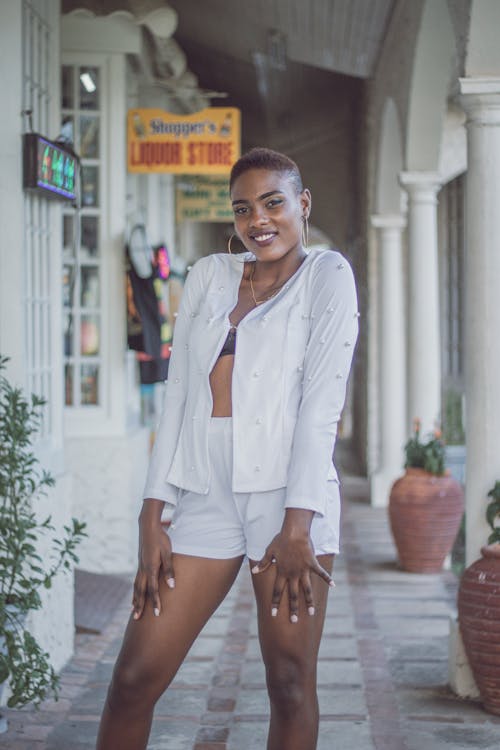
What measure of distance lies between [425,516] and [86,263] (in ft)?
8.83

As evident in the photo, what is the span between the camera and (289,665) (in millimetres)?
2389

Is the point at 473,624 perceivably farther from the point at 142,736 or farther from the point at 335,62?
the point at 335,62

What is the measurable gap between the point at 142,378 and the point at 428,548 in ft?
7.07

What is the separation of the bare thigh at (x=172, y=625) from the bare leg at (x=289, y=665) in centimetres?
Answer: 14

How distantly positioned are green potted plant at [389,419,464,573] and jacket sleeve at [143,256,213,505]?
173 inches

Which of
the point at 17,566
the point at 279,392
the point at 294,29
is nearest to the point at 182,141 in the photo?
the point at 294,29

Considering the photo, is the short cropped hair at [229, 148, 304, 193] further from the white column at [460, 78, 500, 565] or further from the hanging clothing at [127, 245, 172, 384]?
the hanging clothing at [127, 245, 172, 384]

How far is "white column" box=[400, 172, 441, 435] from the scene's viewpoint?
7.90 m

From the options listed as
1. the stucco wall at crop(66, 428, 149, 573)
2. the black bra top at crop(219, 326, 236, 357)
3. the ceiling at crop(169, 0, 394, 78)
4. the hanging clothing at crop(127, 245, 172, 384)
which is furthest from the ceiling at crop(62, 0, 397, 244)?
the black bra top at crop(219, 326, 236, 357)

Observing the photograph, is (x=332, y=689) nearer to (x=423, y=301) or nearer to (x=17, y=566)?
(x=17, y=566)

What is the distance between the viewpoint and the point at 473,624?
13.4ft

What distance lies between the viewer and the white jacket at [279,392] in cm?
243

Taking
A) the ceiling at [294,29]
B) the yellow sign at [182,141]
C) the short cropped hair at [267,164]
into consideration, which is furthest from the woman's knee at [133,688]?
the ceiling at [294,29]

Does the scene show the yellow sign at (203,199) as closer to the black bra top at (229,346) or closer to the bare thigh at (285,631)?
the black bra top at (229,346)
